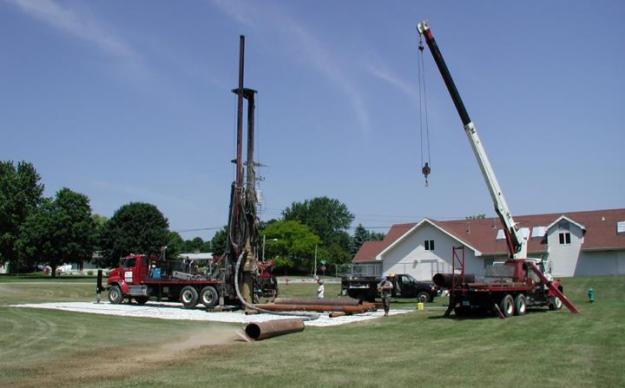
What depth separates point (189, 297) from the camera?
28.8 metres

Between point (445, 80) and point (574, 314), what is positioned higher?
point (445, 80)

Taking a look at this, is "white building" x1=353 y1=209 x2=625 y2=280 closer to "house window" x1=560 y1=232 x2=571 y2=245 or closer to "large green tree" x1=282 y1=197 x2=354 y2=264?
"house window" x1=560 y1=232 x2=571 y2=245

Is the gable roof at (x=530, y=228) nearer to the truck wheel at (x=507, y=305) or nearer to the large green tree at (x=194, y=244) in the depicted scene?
the truck wheel at (x=507, y=305)

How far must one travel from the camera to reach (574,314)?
23.9 metres

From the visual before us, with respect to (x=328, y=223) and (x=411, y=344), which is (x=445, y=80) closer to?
(x=411, y=344)

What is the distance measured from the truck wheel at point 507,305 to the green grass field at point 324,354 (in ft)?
5.16

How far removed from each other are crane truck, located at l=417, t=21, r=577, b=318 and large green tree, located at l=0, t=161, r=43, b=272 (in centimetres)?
7357

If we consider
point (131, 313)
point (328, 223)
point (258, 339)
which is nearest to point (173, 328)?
point (258, 339)

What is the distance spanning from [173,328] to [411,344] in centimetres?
806

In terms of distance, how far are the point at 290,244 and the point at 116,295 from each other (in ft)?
264

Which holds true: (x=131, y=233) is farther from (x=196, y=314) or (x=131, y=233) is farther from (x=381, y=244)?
(x=196, y=314)

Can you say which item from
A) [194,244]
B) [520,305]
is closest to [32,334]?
[520,305]

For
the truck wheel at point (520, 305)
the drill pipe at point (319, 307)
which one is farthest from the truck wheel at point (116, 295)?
the truck wheel at point (520, 305)

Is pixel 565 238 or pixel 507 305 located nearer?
pixel 507 305
